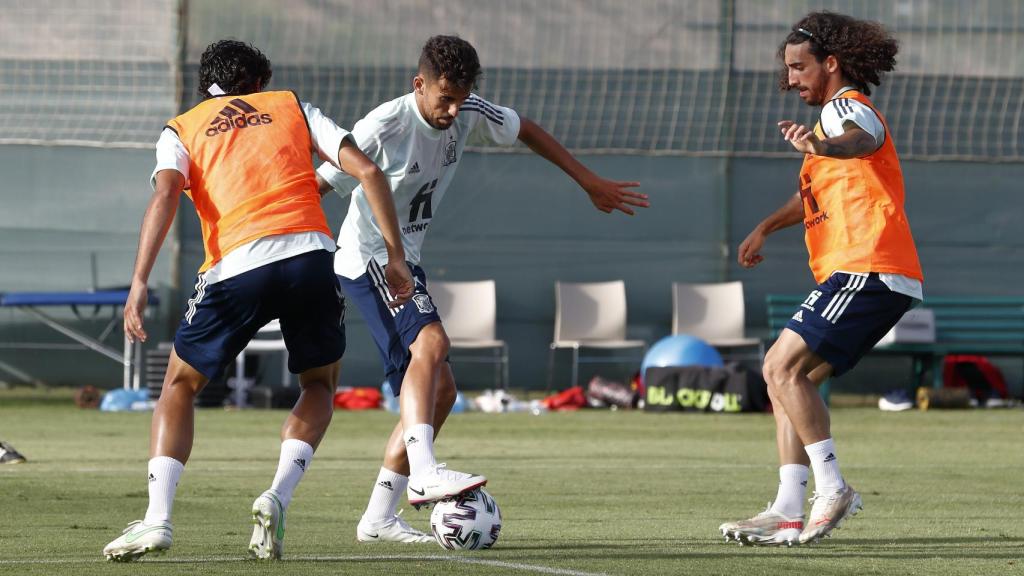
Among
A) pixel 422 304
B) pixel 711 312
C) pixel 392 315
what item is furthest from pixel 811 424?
pixel 711 312

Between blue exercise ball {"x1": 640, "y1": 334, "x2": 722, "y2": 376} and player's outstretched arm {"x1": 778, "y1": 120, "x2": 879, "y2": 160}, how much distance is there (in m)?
11.3

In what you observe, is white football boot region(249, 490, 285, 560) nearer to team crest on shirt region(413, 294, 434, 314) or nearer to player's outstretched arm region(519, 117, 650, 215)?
team crest on shirt region(413, 294, 434, 314)

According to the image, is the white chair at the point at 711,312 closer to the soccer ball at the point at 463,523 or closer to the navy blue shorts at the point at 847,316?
the navy blue shorts at the point at 847,316

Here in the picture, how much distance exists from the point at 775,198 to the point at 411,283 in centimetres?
1469

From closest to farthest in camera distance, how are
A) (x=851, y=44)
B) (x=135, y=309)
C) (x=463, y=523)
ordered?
(x=135, y=309) < (x=463, y=523) < (x=851, y=44)

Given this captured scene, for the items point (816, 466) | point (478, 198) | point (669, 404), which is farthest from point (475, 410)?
point (816, 466)

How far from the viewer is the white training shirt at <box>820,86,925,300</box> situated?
236 inches

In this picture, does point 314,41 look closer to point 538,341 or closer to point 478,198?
point 478,198

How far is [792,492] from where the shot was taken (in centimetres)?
612

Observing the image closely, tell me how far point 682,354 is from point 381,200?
12118mm

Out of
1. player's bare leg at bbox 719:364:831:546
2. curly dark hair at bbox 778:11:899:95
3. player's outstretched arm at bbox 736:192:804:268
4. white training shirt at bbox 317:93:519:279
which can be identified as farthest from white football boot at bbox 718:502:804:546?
curly dark hair at bbox 778:11:899:95

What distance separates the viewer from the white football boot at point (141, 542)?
520 cm

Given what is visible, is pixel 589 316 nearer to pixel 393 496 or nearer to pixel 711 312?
pixel 711 312

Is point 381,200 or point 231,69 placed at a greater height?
point 231,69
